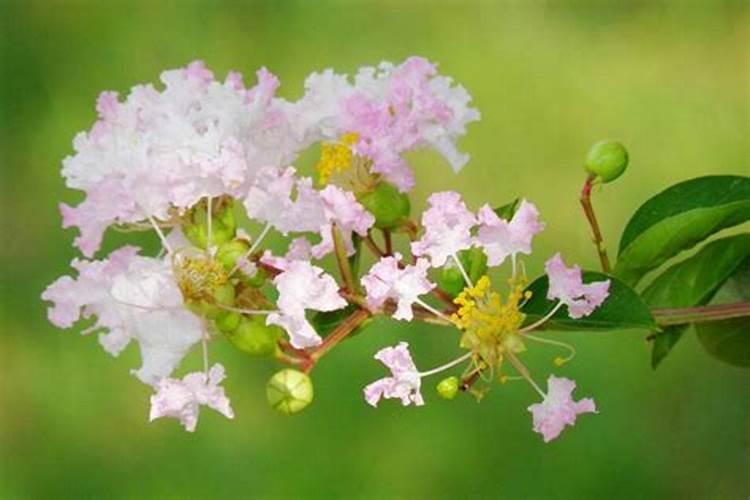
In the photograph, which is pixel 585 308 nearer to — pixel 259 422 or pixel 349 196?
pixel 349 196

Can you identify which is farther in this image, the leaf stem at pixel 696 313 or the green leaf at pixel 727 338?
the green leaf at pixel 727 338

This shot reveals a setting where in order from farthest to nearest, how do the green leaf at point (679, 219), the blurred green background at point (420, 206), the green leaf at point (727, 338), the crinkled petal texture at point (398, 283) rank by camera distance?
the blurred green background at point (420, 206)
the green leaf at point (727, 338)
the green leaf at point (679, 219)
the crinkled petal texture at point (398, 283)

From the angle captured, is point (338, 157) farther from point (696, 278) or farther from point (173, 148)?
point (696, 278)

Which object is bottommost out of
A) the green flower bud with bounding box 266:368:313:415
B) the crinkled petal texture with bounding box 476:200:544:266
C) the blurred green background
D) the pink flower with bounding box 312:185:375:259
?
the green flower bud with bounding box 266:368:313:415

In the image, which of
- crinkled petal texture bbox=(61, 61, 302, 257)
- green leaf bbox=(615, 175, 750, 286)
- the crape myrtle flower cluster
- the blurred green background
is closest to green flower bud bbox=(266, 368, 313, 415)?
the crape myrtle flower cluster

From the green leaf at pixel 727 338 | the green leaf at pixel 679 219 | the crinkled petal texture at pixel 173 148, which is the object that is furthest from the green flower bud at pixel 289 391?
the green leaf at pixel 727 338

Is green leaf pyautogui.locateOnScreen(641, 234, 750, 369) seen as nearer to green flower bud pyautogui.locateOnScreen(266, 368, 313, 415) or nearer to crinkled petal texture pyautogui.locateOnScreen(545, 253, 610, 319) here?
crinkled petal texture pyautogui.locateOnScreen(545, 253, 610, 319)

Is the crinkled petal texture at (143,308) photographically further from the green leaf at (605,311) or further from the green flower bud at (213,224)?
the green leaf at (605,311)
